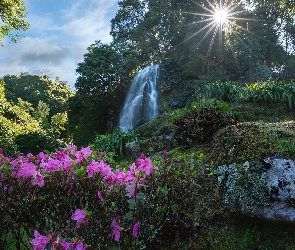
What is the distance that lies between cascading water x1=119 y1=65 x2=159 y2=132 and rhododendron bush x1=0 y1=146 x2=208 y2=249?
15.0 metres

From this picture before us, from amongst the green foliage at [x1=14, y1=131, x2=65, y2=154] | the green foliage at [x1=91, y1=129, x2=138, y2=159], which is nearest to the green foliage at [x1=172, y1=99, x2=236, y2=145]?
the green foliage at [x1=91, y1=129, x2=138, y2=159]

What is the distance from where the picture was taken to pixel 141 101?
1888cm

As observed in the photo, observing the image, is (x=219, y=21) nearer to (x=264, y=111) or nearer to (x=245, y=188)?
(x=264, y=111)

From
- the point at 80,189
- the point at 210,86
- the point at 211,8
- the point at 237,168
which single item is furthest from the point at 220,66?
the point at 80,189

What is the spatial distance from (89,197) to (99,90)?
19504 millimetres

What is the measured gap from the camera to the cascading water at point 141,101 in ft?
59.8

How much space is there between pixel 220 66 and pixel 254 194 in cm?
1813

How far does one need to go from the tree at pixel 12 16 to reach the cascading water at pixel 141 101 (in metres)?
8.74

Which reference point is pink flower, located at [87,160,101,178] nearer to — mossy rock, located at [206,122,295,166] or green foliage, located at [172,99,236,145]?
mossy rock, located at [206,122,295,166]

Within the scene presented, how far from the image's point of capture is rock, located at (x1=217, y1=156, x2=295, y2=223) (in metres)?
2.81

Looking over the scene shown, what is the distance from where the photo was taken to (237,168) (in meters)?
3.12

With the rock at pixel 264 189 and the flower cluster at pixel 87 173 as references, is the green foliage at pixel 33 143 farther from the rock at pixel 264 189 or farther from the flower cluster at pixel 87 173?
the rock at pixel 264 189

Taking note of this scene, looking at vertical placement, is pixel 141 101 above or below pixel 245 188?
above

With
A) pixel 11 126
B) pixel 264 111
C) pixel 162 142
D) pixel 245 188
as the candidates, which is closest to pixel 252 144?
pixel 245 188
